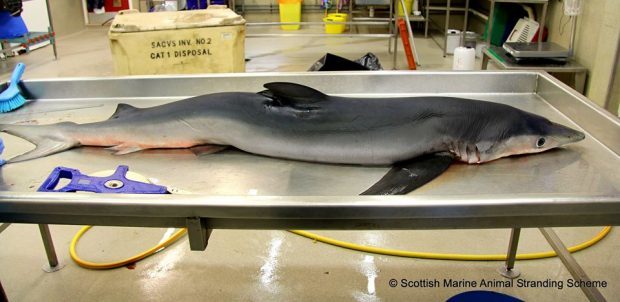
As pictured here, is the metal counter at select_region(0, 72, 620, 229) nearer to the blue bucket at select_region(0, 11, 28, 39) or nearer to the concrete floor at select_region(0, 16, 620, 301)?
the concrete floor at select_region(0, 16, 620, 301)

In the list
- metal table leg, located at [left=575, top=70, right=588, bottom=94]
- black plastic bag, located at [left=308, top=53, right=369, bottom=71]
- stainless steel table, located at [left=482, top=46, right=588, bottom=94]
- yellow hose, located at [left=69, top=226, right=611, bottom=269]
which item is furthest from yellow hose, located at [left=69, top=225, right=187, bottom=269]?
metal table leg, located at [left=575, top=70, right=588, bottom=94]

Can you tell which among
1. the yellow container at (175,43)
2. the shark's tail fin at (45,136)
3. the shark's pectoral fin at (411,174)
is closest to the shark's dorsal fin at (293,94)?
the shark's pectoral fin at (411,174)

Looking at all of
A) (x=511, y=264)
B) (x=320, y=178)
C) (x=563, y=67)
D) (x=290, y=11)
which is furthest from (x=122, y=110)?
(x=290, y=11)

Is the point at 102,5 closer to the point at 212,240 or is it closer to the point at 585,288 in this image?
the point at 212,240

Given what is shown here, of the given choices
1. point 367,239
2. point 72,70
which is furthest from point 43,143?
point 72,70

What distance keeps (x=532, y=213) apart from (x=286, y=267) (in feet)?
3.93

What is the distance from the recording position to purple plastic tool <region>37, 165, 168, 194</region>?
0.98 meters

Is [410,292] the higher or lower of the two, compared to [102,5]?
lower

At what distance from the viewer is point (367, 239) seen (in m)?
2.05

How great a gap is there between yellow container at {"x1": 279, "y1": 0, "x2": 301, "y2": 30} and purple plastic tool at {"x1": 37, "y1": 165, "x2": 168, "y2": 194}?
6.15 m

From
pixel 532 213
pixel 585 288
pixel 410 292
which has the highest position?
pixel 532 213

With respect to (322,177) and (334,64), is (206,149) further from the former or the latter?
(334,64)

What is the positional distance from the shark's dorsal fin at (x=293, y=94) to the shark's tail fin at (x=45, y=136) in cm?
58

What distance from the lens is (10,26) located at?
4418 millimetres
